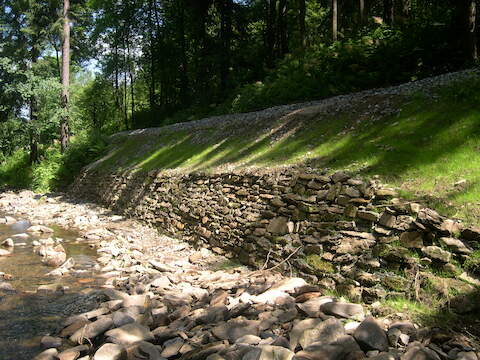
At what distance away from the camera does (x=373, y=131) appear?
29.2ft

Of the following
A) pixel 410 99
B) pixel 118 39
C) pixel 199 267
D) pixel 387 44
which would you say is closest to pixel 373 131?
pixel 410 99

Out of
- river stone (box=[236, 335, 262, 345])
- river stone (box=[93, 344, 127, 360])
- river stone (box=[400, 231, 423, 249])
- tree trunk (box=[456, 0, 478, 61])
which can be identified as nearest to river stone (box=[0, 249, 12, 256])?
river stone (box=[93, 344, 127, 360])

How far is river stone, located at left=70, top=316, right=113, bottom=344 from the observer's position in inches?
217

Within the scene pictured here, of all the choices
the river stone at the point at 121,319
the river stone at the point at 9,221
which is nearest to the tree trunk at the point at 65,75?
the river stone at the point at 9,221

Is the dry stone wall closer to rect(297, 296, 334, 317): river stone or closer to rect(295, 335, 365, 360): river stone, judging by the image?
rect(297, 296, 334, 317): river stone

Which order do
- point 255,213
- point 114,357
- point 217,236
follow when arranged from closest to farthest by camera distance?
point 114,357, point 255,213, point 217,236

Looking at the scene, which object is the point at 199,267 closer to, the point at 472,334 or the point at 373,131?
the point at 373,131

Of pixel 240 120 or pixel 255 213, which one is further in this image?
pixel 240 120

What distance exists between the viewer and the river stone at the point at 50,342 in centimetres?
542

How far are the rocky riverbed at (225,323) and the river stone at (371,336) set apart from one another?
1cm

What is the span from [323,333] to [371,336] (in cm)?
57

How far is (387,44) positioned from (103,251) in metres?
14.4

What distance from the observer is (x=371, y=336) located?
4332mm

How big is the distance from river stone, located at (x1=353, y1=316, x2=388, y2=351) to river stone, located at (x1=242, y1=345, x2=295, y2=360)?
34.7 inches
